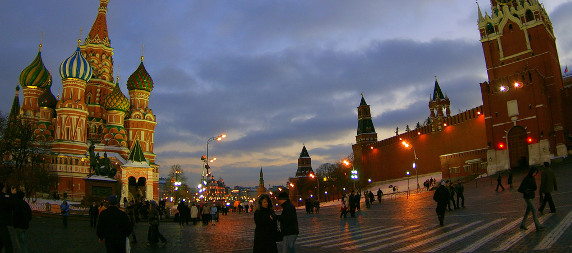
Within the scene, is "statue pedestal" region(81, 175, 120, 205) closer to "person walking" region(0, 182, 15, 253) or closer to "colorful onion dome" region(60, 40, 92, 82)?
"colorful onion dome" region(60, 40, 92, 82)

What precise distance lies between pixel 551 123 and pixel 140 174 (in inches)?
1764

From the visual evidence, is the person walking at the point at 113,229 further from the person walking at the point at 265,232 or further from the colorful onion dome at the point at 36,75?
the colorful onion dome at the point at 36,75

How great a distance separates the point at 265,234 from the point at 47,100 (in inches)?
2157

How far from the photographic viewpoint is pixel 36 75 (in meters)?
52.4

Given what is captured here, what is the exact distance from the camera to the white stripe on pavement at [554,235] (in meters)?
7.46

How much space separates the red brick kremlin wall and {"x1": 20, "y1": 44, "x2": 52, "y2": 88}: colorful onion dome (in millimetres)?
50665

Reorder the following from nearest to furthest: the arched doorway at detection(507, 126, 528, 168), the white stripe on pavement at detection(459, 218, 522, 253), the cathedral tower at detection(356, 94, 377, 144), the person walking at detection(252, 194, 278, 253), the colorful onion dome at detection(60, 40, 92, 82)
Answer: the person walking at detection(252, 194, 278, 253)
the white stripe on pavement at detection(459, 218, 522, 253)
the arched doorway at detection(507, 126, 528, 168)
the colorful onion dome at detection(60, 40, 92, 82)
the cathedral tower at detection(356, 94, 377, 144)

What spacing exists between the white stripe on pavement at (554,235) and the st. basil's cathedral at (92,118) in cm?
3502

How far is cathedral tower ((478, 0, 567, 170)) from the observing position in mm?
43125

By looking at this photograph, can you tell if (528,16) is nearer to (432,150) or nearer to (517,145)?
(517,145)

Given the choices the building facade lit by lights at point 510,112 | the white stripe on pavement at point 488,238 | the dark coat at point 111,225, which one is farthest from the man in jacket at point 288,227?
the building facade lit by lights at point 510,112

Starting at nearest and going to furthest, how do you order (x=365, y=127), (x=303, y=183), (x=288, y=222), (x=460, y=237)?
(x=288, y=222)
(x=460, y=237)
(x=365, y=127)
(x=303, y=183)

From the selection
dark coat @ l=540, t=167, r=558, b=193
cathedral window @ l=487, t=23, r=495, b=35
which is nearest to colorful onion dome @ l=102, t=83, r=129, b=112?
cathedral window @ l=487, t=23, r=495, b=35

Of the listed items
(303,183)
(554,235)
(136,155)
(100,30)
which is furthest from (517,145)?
(100,30)
